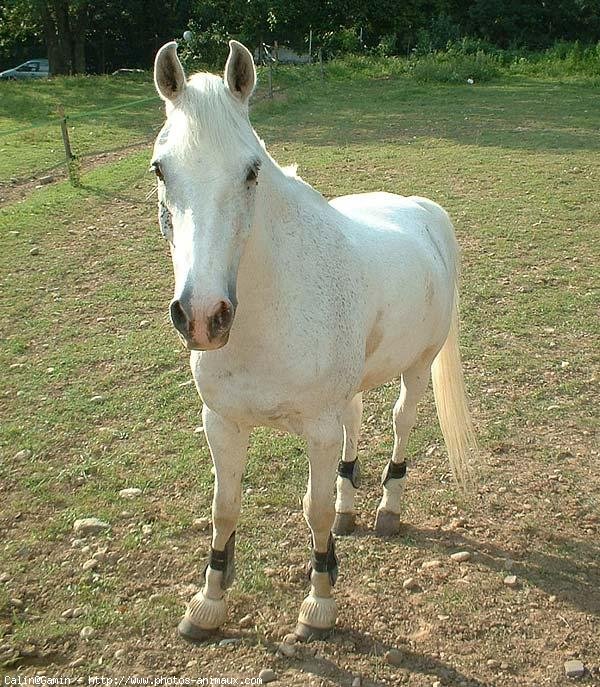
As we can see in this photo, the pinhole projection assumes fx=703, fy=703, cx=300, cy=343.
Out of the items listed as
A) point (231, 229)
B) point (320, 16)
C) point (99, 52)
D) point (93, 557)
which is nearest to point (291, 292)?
point (231, 229)

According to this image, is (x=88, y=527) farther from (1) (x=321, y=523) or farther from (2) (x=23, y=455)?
(1) (x=321, y=523)

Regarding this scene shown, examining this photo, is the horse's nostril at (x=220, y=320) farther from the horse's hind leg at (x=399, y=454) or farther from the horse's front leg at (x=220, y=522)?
the horse's hind leg at (x=399, y=454)

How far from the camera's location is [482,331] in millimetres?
5629

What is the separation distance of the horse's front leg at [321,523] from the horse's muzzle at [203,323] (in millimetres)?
830

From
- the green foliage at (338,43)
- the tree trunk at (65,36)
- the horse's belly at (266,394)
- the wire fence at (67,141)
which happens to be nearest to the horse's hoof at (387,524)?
the horse's belly at (266,394)

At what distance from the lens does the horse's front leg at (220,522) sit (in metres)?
2.67

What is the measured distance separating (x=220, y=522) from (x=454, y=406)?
151cm

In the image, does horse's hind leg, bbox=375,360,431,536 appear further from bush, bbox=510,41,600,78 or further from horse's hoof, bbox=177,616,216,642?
bush, bbox=510,41,600,78

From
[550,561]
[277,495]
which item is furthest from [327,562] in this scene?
[550,561]

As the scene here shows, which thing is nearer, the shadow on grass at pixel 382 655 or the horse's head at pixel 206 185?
the horse's head at pixel 206 185

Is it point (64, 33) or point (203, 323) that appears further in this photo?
point (64, 33)

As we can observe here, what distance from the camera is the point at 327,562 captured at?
9.51 ft

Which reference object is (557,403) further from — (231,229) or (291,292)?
(231,229)

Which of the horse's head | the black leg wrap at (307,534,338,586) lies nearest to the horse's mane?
the horse's head
